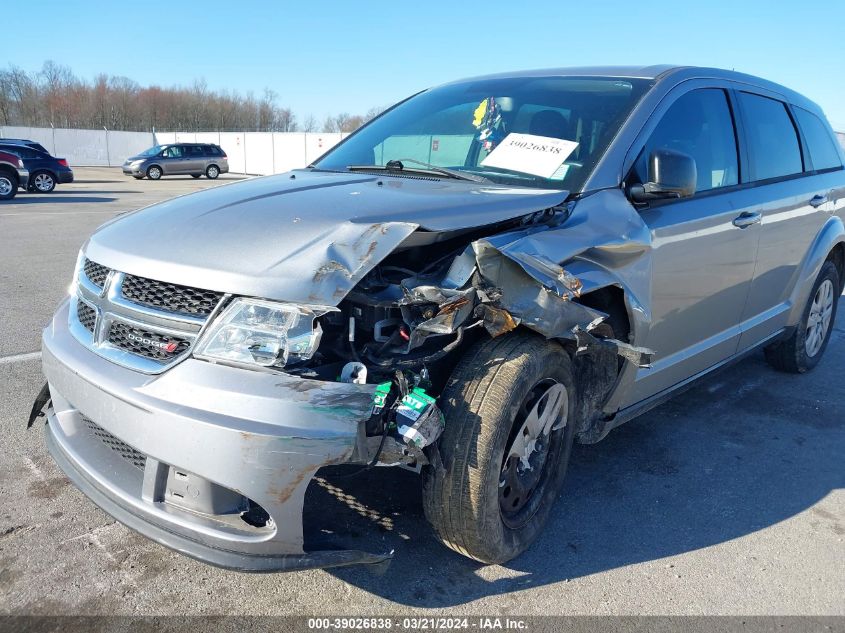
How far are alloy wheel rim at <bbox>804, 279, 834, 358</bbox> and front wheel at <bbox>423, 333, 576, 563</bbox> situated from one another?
327 centimetres

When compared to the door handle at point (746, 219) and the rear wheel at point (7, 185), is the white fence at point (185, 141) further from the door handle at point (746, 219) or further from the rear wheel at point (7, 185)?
the door handle at point (746, 219)

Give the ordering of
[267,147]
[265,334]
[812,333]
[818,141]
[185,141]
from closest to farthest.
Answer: [265,334], [818,141], [812,333], [267,147], [185,141]

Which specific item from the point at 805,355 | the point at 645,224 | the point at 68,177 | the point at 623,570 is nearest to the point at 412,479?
the point at 623,570

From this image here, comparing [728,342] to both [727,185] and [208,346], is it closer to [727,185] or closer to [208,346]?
[727,185]

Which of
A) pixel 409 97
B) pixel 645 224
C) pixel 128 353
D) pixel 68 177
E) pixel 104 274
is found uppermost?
pixel 409 97

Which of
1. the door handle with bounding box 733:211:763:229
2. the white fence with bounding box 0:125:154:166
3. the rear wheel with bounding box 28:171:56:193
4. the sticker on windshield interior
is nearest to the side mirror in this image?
the sticker on windshield interior

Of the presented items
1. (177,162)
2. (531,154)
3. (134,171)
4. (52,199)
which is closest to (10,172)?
(52,199)

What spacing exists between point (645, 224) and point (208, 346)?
6.23 feet

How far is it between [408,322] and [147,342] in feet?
2.75

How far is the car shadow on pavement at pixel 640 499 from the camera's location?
2604mm

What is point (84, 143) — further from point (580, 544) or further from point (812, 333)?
point (580, 544)

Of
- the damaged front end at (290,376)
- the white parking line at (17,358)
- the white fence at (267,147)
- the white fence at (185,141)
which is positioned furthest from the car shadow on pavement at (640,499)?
the white fence at (185,141)

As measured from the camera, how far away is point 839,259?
211 inches

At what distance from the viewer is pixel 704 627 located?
237cm
